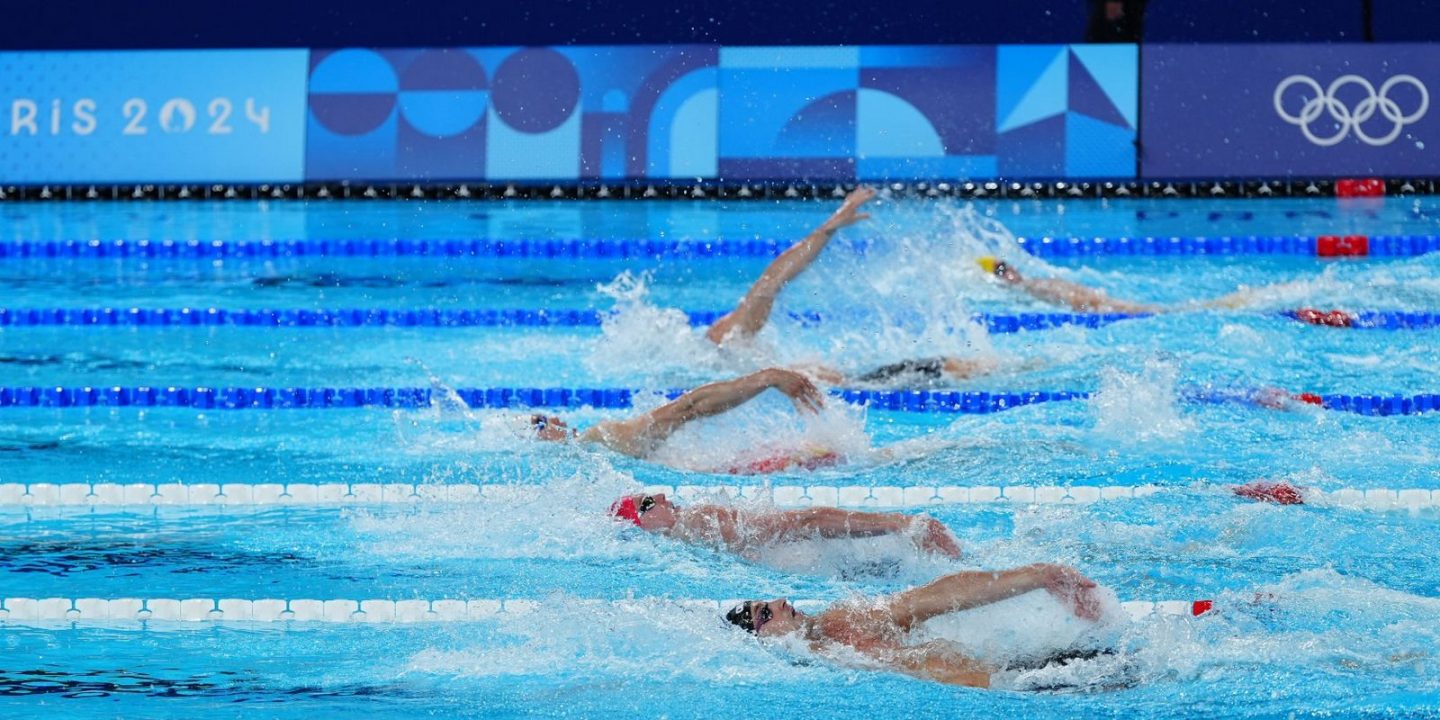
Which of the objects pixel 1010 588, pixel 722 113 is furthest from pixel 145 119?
pixel 1010 588

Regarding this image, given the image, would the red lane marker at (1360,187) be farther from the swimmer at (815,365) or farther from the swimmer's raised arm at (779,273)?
the swimmer's raised arm at (779,273)

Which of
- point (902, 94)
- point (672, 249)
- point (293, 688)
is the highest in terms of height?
point (902, 94)

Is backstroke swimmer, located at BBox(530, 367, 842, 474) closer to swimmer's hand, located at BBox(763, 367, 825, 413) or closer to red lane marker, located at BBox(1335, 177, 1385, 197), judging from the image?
swimmer's hand, located at BBox(763, 367, 825, 413)

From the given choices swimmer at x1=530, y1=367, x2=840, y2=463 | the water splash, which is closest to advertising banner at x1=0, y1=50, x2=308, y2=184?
swimmer at x1=530, y1=367, x2=840, y2=463

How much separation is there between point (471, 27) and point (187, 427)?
19.2ft

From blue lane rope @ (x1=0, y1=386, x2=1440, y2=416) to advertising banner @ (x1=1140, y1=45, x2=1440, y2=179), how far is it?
453 centimetres

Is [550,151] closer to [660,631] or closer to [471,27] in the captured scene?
[471,27]

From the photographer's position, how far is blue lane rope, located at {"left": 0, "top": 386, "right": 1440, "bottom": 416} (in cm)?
514

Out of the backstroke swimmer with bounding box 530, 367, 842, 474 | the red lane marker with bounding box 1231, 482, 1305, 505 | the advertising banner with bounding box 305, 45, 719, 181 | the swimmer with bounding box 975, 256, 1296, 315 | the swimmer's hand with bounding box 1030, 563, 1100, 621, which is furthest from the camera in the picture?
the advertising banner with bounding box 305, 45, 719, 181

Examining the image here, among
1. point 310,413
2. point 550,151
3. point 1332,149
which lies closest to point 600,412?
point 310,413

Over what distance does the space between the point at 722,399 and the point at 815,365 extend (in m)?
1.15

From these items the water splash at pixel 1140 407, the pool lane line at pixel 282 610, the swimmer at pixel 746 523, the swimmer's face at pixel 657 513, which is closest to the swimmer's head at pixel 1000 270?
the water splash at pixel 1140 407

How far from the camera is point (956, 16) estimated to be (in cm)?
1051

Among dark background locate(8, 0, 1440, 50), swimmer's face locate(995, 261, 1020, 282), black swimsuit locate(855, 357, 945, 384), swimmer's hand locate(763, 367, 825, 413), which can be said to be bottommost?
black swimsuit locate(855, 357, 945, 384)
